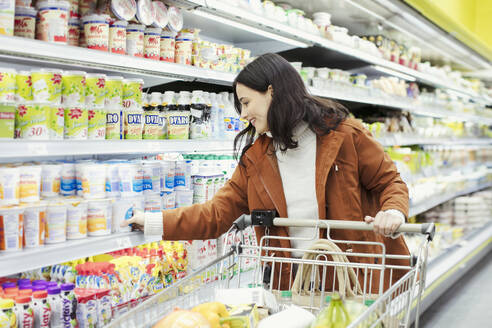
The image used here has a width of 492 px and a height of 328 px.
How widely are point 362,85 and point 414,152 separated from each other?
141cm

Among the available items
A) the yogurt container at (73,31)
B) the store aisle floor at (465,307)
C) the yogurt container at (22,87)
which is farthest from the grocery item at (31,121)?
the store aisle floor at (465,307)

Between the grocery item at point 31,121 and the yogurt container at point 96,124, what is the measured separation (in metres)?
0.21

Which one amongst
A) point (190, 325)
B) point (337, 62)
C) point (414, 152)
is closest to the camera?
point (190, 325)

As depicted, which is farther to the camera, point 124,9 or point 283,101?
point 124,9

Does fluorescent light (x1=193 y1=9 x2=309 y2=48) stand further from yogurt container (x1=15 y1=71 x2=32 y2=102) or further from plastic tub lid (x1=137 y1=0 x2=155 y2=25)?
yogurt container (x1=15 y1=71 x2=32 y2=102)

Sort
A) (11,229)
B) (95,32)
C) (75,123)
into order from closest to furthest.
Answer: (11,229) → (75,123) → (95,32)

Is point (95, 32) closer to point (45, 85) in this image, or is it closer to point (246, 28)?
point (45, 85)

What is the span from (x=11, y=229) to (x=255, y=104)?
913 mm

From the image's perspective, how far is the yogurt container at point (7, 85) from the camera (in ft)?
5.37

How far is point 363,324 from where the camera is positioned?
1.25 meters

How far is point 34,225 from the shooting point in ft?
5.53

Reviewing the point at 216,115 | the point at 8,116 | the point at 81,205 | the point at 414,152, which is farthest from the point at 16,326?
the point at 414,152

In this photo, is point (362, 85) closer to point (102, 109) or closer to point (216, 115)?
point (216, 115)

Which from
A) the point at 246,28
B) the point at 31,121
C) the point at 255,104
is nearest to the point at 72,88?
the point at 31,121
